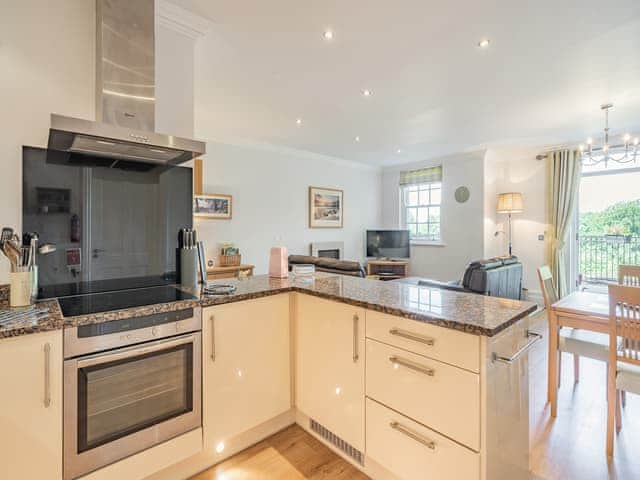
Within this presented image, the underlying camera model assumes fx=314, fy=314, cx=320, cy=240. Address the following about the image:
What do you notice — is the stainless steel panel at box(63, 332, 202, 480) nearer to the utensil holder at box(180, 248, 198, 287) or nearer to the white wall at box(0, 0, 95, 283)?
the utensil holder at box(180, 248, 198, 287)

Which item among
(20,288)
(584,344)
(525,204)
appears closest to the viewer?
(20,288)

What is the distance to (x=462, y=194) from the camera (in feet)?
19.6

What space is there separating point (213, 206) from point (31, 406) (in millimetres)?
3655

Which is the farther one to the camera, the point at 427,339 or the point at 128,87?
the point at 128,87

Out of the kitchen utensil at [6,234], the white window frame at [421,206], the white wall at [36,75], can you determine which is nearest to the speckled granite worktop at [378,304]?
the kitchen utensil at [6,234]

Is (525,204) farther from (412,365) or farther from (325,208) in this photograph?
(412,365)

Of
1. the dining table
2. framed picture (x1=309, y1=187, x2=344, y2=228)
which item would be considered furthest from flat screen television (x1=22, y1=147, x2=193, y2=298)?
framed picture (x1=309, y1=187, x2=344, y2=228)

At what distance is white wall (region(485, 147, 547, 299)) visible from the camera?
17.7 ft

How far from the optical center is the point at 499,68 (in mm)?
2734

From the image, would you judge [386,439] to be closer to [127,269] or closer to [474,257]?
[127,269]

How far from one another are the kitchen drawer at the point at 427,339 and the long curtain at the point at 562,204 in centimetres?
498

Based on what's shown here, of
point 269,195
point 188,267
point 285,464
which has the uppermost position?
point 269,195

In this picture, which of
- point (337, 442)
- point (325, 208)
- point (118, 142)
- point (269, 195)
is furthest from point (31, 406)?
point (325, 208)

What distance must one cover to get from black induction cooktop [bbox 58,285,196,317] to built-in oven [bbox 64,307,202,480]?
105mm
